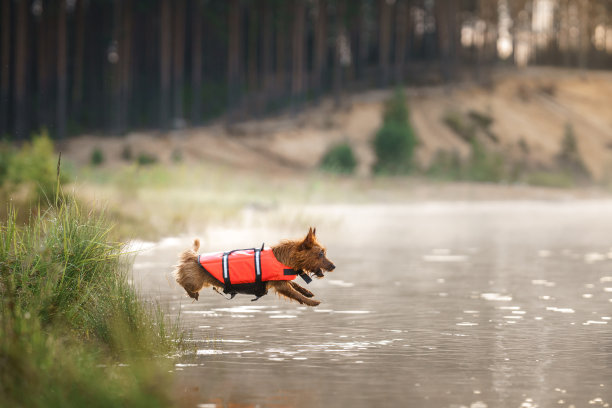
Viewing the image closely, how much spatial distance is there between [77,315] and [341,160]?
147ft

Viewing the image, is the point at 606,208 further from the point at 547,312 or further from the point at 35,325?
the point at 35,325

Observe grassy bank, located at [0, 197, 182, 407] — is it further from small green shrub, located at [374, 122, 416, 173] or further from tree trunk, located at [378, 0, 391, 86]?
tree trunk, located at [378, 0, 391, 86]

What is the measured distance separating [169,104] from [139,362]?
62.6 metres

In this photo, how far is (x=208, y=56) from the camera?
8194 cm

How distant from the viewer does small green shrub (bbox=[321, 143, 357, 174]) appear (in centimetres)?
5397

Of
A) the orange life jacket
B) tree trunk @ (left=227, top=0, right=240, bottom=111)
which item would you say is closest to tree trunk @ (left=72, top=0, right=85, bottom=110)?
tree trunk @ (left=227, top=0, right=240, bottom=111)

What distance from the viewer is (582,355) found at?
10.7 metres

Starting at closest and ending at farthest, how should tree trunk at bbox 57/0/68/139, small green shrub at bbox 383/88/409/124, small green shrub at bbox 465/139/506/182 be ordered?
Answer: small green shrub at bbox 383/88/409/124
small green shrub at bbox 465/139/506/182
tree trunk at bbox 57/0/68/139

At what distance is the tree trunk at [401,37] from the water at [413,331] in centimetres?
4833

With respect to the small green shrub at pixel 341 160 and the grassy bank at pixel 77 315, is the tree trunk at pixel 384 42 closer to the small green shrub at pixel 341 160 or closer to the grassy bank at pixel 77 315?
the small green shrub at pixel 341 160

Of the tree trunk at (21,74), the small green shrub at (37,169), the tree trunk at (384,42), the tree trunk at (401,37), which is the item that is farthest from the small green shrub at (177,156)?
the small green shrub at (37,169)

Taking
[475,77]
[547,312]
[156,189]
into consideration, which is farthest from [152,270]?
[475,77]

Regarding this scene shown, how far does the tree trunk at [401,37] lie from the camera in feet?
239

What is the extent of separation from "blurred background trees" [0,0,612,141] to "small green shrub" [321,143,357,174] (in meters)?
11.6
